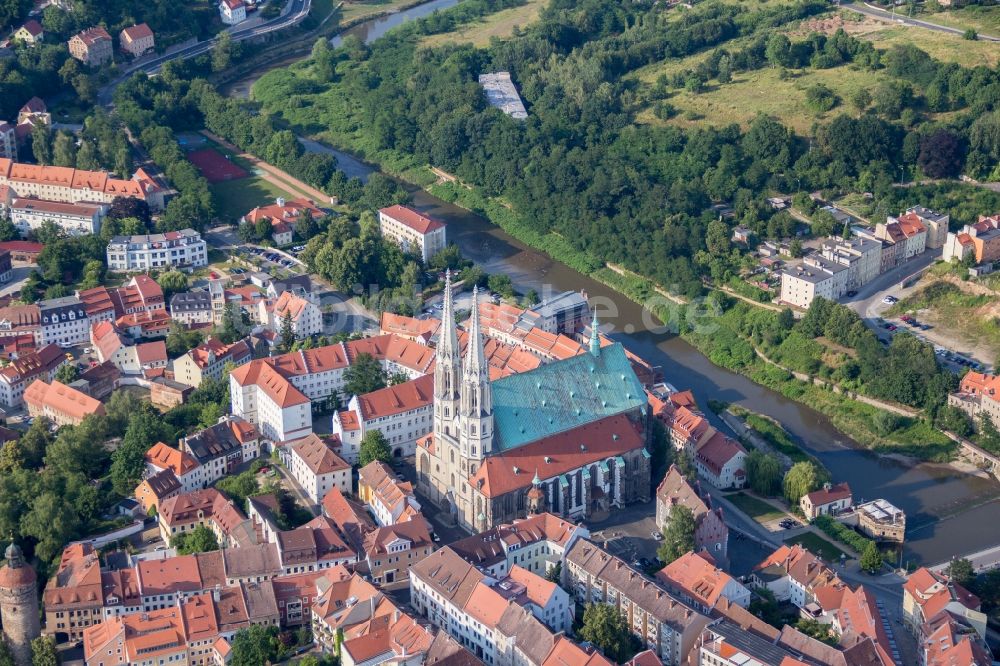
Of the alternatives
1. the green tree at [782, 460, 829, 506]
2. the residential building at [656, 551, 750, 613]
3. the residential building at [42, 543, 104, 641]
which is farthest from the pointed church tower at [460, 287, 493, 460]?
the residential building at [42, 543, 104, 641]

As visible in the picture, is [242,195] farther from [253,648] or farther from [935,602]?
[935,602]

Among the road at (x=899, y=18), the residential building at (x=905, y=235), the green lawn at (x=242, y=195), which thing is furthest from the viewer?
the road at (x=899, y=18)

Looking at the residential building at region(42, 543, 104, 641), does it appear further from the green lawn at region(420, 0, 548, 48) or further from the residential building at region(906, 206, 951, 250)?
the green lawn at region(420, 0, 548, 48)

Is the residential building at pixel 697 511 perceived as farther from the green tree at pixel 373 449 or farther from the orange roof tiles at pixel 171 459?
the orange roof tiles at pixel 171 459

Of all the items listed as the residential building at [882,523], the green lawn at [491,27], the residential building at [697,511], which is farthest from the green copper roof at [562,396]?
the green lawn at [491,27]

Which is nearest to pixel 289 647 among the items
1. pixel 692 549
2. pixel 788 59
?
pixel 692 549

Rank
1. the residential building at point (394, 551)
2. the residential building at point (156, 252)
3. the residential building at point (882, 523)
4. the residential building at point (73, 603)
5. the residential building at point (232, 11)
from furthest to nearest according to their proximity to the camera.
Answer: the residential building at point (232, 11)
the residential building at point (156, 252)
the residential building at point (882, 523)
the residential building at point (394, 551)
the residential building at point (73, 603)

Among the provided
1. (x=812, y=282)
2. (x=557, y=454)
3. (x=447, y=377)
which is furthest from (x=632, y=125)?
(x=447, y=377)
